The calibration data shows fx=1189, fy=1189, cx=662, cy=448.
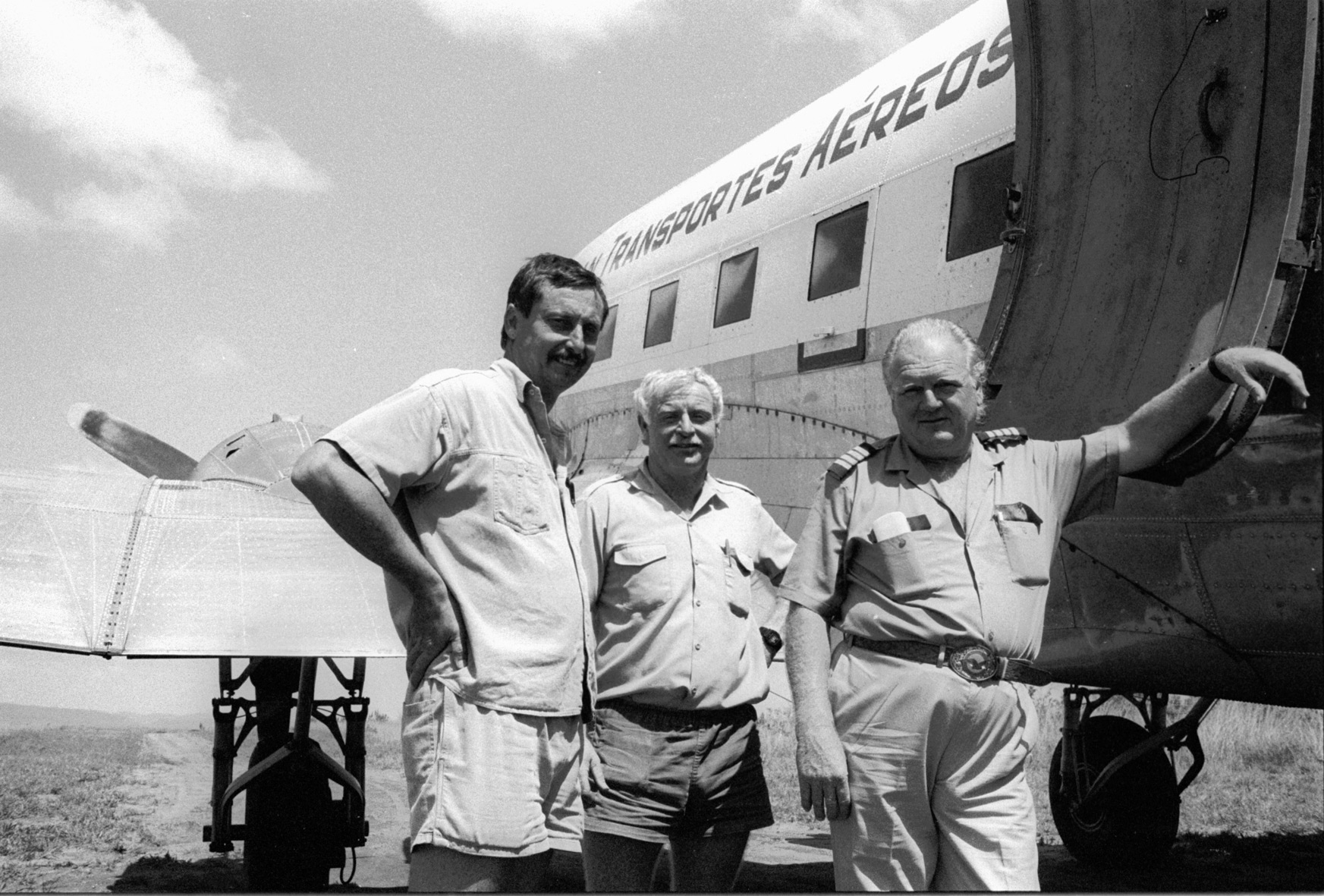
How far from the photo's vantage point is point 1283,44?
3270mm

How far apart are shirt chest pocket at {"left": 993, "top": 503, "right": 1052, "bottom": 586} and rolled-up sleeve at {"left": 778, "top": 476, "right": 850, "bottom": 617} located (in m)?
0.36

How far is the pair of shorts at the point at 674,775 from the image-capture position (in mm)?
2984

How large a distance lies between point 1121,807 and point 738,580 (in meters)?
3.90

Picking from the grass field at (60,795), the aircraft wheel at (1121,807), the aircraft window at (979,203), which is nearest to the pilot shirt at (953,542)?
the aircraft window at (979,203)

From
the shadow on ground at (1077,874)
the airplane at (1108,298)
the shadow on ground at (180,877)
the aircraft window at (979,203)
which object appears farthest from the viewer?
the shadow on ground at (180,877)

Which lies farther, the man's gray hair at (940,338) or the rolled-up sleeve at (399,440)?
the man's gray hair at (940,338)

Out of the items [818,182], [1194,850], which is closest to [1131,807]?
[1194,850]

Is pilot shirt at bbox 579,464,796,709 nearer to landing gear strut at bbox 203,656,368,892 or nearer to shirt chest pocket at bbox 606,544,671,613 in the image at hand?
shirt chest pocket at bbox 606,544,671,613

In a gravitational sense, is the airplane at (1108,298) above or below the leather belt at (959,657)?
above

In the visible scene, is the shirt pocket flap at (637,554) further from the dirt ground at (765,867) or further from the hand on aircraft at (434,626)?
the dirt ground at (765,867)

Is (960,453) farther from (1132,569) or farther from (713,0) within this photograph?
(713,0)

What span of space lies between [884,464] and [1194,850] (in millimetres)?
5478

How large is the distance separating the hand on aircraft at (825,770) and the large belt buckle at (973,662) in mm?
311

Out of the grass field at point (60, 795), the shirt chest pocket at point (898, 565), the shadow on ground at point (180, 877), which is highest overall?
the shirt chest pocket at point (898, 565)
